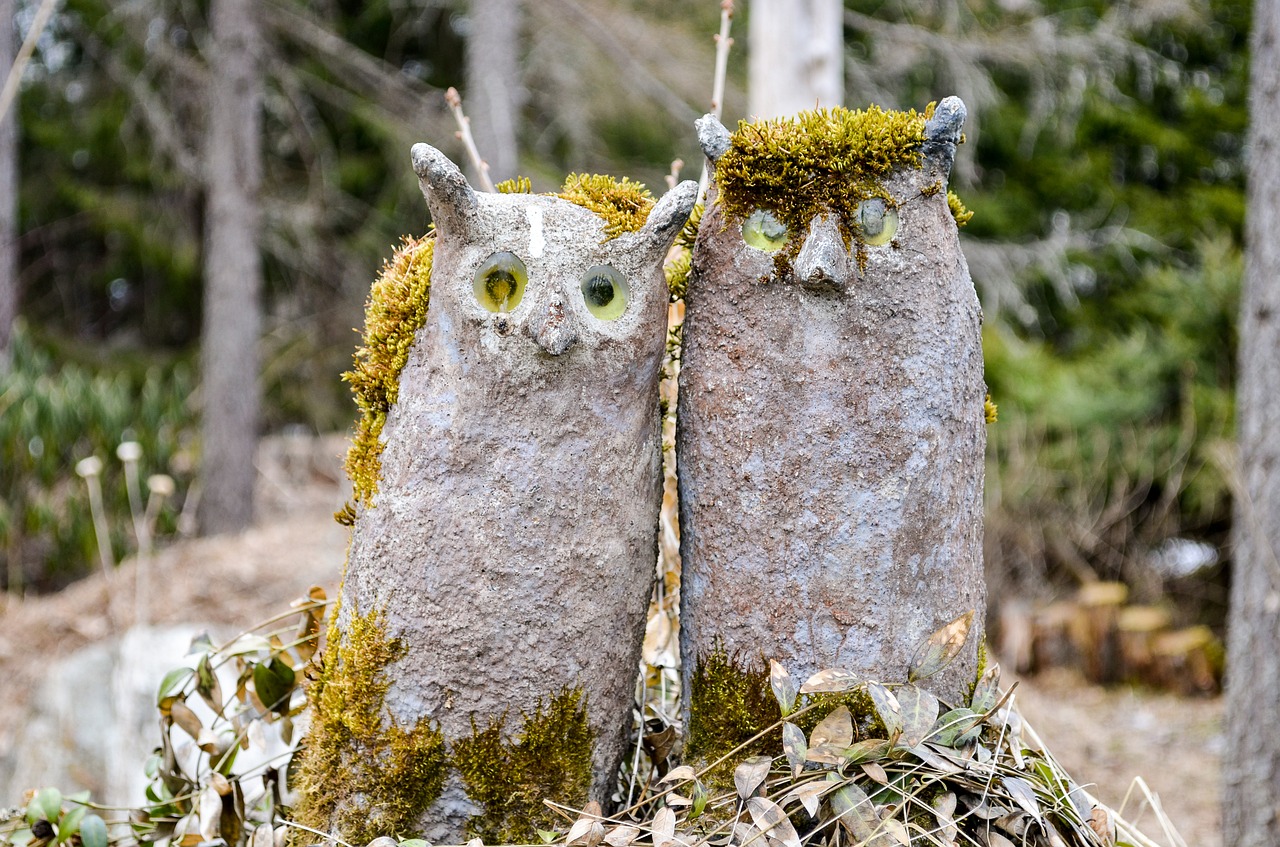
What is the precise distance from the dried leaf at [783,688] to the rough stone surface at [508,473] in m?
0.26

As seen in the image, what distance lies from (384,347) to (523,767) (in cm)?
63

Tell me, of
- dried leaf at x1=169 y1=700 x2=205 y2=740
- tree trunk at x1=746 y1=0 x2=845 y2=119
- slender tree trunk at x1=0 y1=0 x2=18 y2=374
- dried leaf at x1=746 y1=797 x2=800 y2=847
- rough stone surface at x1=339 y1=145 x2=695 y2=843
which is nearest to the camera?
dried leaf at x1=746 y1=797 x2=800 y2=847

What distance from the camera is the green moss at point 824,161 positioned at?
126cm

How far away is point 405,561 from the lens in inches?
51.2

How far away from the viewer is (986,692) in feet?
4.41

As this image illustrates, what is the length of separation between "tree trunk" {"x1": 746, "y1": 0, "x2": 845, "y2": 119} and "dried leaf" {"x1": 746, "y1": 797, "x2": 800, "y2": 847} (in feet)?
16.4

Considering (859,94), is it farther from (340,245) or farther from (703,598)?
(703,598)

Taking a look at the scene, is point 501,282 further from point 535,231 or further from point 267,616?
point 267,616

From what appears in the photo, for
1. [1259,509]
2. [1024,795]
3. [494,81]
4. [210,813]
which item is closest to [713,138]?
[1024,795]

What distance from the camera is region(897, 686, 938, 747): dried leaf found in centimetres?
123

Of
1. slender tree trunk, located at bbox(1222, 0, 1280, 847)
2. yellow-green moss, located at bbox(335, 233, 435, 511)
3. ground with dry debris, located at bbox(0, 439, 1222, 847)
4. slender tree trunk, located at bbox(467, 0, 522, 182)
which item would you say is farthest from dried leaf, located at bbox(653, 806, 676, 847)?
slender tree trunk, located at bbox(467, 0, 522, 182)

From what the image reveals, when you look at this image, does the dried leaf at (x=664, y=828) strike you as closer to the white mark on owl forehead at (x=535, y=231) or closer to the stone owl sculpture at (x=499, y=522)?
the stone owl sculpture at (x=499, y=522)

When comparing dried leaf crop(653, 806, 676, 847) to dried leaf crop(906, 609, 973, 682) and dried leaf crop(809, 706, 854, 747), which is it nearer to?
dried leaf crop(809, 706, 854, 747)

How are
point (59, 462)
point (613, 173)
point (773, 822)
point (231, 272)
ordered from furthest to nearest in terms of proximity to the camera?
1. point (613, 173)
2. point (231, 272)
3. point (59, 462)
4. point (773, 822)
